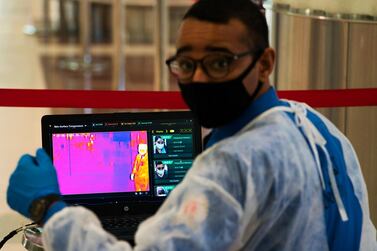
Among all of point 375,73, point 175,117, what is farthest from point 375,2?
point 175,117

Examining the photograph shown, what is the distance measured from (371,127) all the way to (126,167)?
169 centimetres

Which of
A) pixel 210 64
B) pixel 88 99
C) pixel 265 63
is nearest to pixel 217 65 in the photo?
pixel 210 64

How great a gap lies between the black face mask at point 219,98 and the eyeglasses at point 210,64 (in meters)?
0.02

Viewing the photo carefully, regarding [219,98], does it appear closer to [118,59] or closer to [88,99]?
[88,99]

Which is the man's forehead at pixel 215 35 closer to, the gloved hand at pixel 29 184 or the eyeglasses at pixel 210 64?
the eyeglasses at pixel 210 64

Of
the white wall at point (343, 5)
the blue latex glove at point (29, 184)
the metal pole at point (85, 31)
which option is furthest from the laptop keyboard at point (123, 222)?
the metal pole at point (85, 31)

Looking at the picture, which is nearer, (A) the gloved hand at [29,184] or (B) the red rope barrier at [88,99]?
(A) the gloved hand at [29,184]

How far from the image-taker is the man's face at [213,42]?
5.11 feet

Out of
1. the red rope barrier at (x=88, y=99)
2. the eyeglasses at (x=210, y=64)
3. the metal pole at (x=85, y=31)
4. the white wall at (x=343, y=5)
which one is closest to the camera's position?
the eyeglasses at (x=210, y=64)

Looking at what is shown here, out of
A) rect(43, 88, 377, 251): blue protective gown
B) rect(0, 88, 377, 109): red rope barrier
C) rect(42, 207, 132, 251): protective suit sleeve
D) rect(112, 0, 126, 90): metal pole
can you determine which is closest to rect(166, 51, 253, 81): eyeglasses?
rect(43, 88, 377, 251): blue protective gown

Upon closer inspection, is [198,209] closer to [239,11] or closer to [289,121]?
[289,121]

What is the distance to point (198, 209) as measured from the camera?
147 centimetres

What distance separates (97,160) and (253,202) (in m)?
1.03

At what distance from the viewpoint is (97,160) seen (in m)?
2.44
